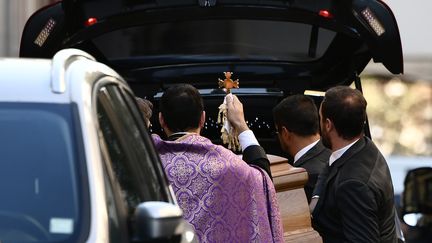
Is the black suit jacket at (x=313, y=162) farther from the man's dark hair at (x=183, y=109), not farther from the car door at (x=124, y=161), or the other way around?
the car door at (x=124, y=161)

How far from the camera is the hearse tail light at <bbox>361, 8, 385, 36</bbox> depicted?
279 inches

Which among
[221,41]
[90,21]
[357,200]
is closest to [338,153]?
[357,200]

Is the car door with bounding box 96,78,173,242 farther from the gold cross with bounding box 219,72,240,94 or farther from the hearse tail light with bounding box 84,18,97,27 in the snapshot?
the hearse tail light with bounding box 84,18,97,27

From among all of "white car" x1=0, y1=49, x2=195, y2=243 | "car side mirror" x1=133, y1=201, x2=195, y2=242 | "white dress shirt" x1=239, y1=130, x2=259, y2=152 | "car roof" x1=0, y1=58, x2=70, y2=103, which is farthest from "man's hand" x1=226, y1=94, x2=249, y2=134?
"car side mirror" x1=133, y1=201, x2=195, y2=242

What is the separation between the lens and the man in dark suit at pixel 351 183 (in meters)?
6.37

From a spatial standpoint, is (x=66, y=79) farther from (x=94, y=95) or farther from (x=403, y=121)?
(x=403, y=121)

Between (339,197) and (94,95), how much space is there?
2220 millimetres

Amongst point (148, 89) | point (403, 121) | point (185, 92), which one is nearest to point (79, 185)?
point (185, 92)

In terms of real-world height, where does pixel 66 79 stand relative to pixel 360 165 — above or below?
above

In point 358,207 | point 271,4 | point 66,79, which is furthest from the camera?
point 271,4

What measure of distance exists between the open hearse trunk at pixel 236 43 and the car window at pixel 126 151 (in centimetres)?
186

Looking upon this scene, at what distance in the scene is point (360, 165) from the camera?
657 cm

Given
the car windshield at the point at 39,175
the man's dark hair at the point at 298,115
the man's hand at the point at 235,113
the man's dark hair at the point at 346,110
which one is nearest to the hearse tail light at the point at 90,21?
the man's hand at the point at 235,113

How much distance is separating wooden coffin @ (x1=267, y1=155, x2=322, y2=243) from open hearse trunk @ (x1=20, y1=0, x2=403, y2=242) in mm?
10
